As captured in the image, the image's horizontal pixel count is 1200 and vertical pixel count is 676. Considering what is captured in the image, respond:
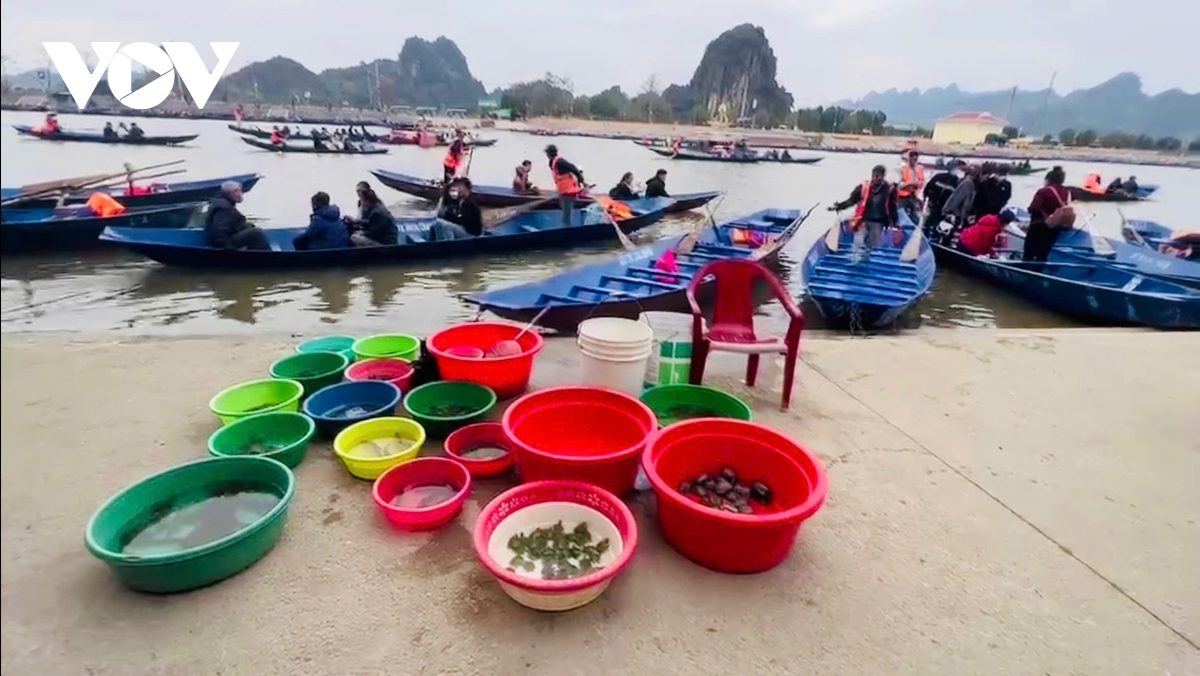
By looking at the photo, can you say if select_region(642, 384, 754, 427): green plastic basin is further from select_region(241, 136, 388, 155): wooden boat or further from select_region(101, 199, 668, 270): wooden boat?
select_region(241, 136, 388, 155): wooden boat

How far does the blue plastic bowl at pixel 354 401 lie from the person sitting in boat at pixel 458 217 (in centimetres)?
602

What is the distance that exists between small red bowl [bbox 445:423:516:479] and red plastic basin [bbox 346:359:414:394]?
0.68 m

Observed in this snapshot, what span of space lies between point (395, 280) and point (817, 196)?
1684 cm

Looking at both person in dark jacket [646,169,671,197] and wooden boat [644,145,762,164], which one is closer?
person in dark jacket [646,169,671,197]

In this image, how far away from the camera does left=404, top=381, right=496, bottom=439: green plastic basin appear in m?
3.07

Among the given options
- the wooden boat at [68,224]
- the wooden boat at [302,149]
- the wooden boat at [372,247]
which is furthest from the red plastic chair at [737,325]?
the wooden boat at [302,149]

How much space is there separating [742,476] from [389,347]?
8.14ft

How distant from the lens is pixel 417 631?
1885 millimetres

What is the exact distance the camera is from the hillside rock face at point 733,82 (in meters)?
25.4

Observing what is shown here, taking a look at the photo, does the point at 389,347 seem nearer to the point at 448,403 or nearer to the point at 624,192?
the point at 448,403

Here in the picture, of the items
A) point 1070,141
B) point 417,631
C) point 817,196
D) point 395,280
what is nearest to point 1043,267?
point 395,280

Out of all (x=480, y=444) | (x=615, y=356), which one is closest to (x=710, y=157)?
(x=615, y=356)

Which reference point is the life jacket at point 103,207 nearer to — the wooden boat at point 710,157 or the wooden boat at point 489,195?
the wooden boat at point 489,195

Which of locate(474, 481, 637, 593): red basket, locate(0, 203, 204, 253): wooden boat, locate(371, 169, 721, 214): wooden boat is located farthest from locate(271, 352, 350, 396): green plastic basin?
locate(371, 169, 721, 214): wooden boat
